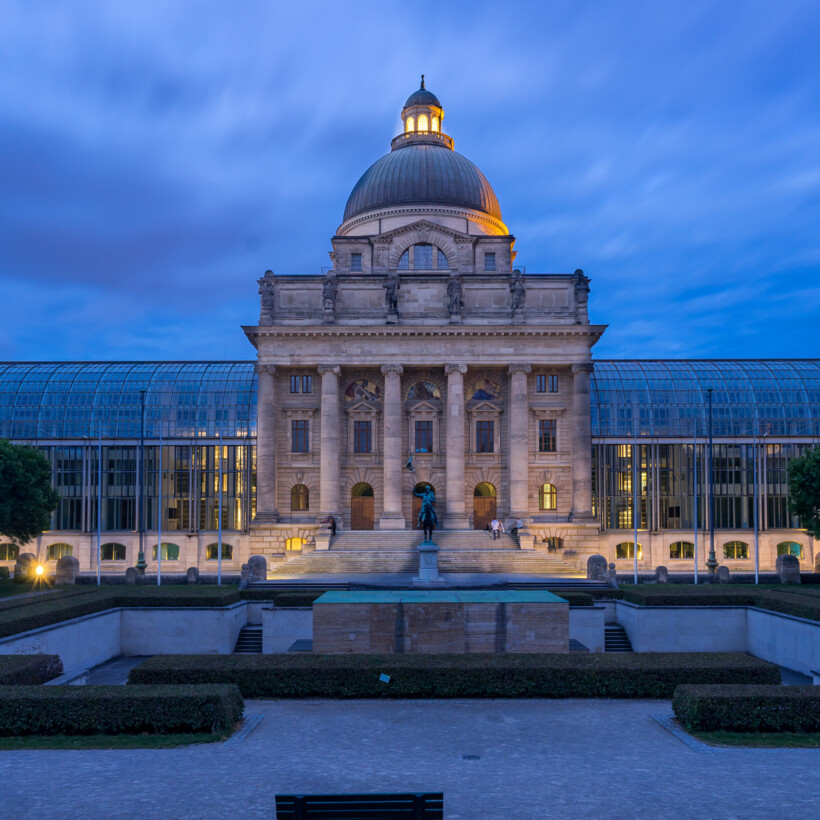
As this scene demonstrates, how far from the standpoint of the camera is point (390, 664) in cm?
2423

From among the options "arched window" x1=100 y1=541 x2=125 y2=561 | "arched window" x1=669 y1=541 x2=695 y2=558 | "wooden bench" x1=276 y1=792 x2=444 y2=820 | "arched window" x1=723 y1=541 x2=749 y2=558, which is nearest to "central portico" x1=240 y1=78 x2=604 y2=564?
"arched window" x1=669 y1=541 x2=695 y2=558

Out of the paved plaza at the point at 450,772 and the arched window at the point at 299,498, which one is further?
the arched window at the point at 299,498

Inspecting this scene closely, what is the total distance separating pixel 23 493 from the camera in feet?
156

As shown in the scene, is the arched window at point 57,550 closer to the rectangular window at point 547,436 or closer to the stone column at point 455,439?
the stone column at point 455,439

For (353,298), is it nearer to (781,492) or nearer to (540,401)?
(540,401)

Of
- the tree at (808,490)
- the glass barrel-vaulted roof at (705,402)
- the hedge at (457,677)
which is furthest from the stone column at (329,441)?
the hedge at (457,677)

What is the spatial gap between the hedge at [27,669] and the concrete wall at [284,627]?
11.0 meters

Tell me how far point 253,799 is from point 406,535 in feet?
144

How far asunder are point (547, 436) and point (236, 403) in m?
26.7

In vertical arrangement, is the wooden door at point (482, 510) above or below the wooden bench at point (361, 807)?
above

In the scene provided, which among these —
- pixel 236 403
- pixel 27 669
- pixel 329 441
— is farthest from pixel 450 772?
pixel 236 403

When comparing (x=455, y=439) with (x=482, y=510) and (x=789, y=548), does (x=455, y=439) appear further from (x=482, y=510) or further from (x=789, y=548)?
(x=789, y=548)

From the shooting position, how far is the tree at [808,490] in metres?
49.4

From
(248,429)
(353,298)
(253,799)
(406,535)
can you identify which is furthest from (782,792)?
(248,429)
